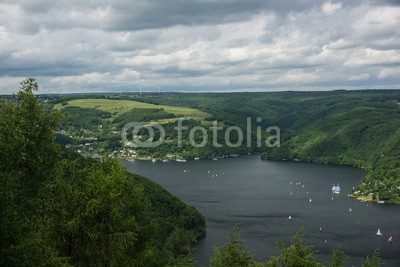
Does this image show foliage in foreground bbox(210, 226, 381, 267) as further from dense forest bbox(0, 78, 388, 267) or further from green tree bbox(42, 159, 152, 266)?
green tree bbox(42, 159, 152, 266)

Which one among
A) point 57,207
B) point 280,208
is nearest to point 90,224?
point 57,207

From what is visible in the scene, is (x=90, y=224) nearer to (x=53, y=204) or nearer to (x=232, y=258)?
(x=53, y=204)

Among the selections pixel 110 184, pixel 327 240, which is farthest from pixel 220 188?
pixel 110 184

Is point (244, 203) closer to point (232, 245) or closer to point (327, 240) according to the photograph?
point (327, 240)

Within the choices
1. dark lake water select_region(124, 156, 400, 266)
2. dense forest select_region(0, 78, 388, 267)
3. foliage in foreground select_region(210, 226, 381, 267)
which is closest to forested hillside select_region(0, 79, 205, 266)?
dense forest select_region(0, 78, 388, 267)

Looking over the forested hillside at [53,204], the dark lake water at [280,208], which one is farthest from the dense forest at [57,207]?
the dark lake water at [280,208]

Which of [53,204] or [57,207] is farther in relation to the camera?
[57,207]

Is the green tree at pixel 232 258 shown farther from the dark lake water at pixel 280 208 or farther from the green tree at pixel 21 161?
the dark lake water at pixel 280 208
